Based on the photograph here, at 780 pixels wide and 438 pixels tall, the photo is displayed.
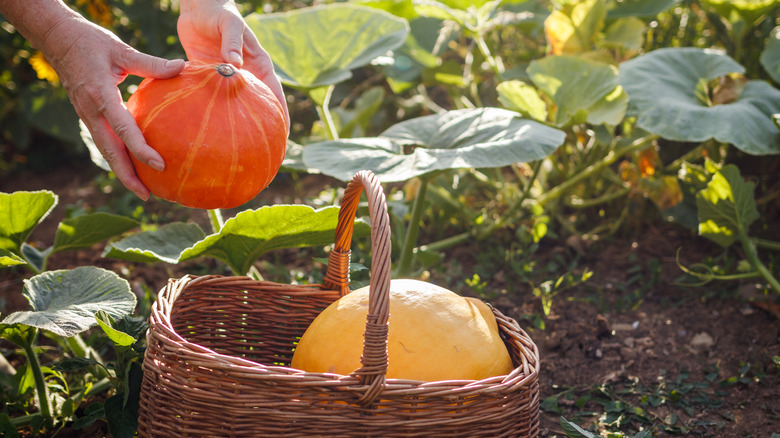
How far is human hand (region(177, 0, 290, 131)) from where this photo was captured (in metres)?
1.21

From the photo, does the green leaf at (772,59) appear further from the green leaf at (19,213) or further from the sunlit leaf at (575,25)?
the green leaf at (19,213)

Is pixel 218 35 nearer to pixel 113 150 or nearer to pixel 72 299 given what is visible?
pixel 113 150

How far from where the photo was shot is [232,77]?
Answer: 1083mm

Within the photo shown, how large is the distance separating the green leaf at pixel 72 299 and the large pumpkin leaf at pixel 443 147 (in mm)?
512

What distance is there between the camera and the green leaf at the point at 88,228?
147 centimetres

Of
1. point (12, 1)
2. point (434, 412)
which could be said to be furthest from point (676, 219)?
point (12, 1)

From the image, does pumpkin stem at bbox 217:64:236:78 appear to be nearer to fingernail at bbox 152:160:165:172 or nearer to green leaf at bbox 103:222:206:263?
fingernail at bbox 152:160:165:172

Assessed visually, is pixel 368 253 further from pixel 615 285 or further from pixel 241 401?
pixel 241 401

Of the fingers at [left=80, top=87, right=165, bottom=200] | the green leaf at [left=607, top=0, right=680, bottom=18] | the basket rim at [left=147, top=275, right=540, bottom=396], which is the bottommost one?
the basket rim at [left=147, top=275, right=540, bottom=396]

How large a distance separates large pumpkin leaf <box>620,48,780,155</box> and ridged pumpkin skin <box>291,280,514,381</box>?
2.94ft

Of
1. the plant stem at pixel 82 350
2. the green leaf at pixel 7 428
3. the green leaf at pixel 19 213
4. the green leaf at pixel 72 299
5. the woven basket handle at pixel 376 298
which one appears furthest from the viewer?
the plant stem at pixel 82 350

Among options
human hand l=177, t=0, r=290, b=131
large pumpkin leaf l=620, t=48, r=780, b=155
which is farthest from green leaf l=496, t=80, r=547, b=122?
human hand l=177, t=0, r=290, b=131

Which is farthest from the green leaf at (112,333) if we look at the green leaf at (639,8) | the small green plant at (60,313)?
the green leaf at (639,8)

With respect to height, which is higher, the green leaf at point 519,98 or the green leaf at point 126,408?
the green leaf at point 519,98
